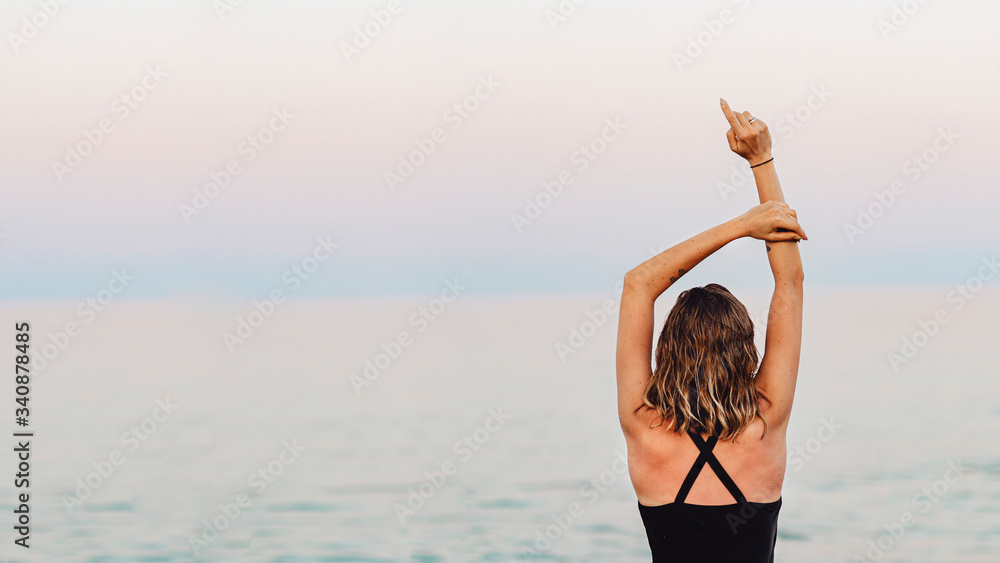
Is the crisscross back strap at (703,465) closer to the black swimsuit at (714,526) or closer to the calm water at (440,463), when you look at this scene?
the black swimsuit at (714,526)

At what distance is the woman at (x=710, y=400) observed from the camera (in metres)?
2.20

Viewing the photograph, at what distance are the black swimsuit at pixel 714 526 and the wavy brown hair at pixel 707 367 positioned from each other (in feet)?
0.20

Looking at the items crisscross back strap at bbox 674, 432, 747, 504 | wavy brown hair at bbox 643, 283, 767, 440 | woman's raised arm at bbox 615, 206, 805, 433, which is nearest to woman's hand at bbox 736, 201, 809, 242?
woman's raised arm at bbox 615, 206, 805, 433

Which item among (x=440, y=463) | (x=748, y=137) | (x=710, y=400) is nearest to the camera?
(x=710, y=400)

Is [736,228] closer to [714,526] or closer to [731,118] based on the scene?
[731,118]

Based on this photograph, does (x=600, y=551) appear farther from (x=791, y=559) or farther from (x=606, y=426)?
(x=606, y=426)

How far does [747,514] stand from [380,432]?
950 cm

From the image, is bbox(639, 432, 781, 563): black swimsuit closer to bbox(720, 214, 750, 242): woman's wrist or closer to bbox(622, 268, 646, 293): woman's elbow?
bbox(622, 268, 646, 293): woman's elbow

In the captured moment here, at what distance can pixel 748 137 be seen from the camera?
2.41m

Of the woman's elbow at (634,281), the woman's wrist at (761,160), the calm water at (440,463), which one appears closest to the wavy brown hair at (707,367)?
the woman's elbow at (634,281)

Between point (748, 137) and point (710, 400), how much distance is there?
69 centimetres

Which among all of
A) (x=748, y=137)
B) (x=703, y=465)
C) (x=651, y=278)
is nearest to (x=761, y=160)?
(x=748, y=137)

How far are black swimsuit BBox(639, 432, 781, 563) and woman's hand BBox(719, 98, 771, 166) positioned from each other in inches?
29.5

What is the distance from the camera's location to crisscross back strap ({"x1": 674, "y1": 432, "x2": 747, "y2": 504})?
7.20 feet
